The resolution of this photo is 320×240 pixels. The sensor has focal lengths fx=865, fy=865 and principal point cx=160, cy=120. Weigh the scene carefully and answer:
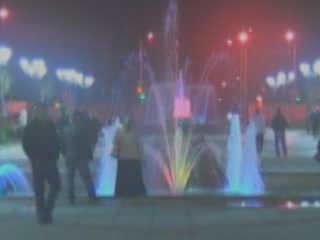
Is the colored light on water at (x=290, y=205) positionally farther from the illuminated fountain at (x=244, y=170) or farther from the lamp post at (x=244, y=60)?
the lamp post at (x=244, y=60)

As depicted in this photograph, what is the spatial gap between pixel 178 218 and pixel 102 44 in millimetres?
84683

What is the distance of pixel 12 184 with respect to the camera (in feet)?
59.9

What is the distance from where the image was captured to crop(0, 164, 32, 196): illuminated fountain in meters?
17.6

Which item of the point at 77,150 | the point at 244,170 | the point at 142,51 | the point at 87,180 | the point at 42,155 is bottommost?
the point at 244,170

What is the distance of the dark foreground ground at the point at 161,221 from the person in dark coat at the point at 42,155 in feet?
1.13

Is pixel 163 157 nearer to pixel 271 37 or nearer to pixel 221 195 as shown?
pixel 221 195

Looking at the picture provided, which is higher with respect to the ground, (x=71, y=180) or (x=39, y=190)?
(x=39, y=190)

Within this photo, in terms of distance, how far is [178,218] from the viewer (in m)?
13.3

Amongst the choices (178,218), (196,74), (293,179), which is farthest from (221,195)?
(196,74)

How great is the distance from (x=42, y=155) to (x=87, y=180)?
2.49 meters

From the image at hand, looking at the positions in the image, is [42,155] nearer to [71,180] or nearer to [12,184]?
[71,180]

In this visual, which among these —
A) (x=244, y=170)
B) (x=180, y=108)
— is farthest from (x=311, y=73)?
(x=244, y=170)

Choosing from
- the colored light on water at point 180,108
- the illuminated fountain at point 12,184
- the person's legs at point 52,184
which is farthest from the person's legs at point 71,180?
the colored light on water at point 180,108

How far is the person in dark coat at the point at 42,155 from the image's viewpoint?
1269 centimetres
